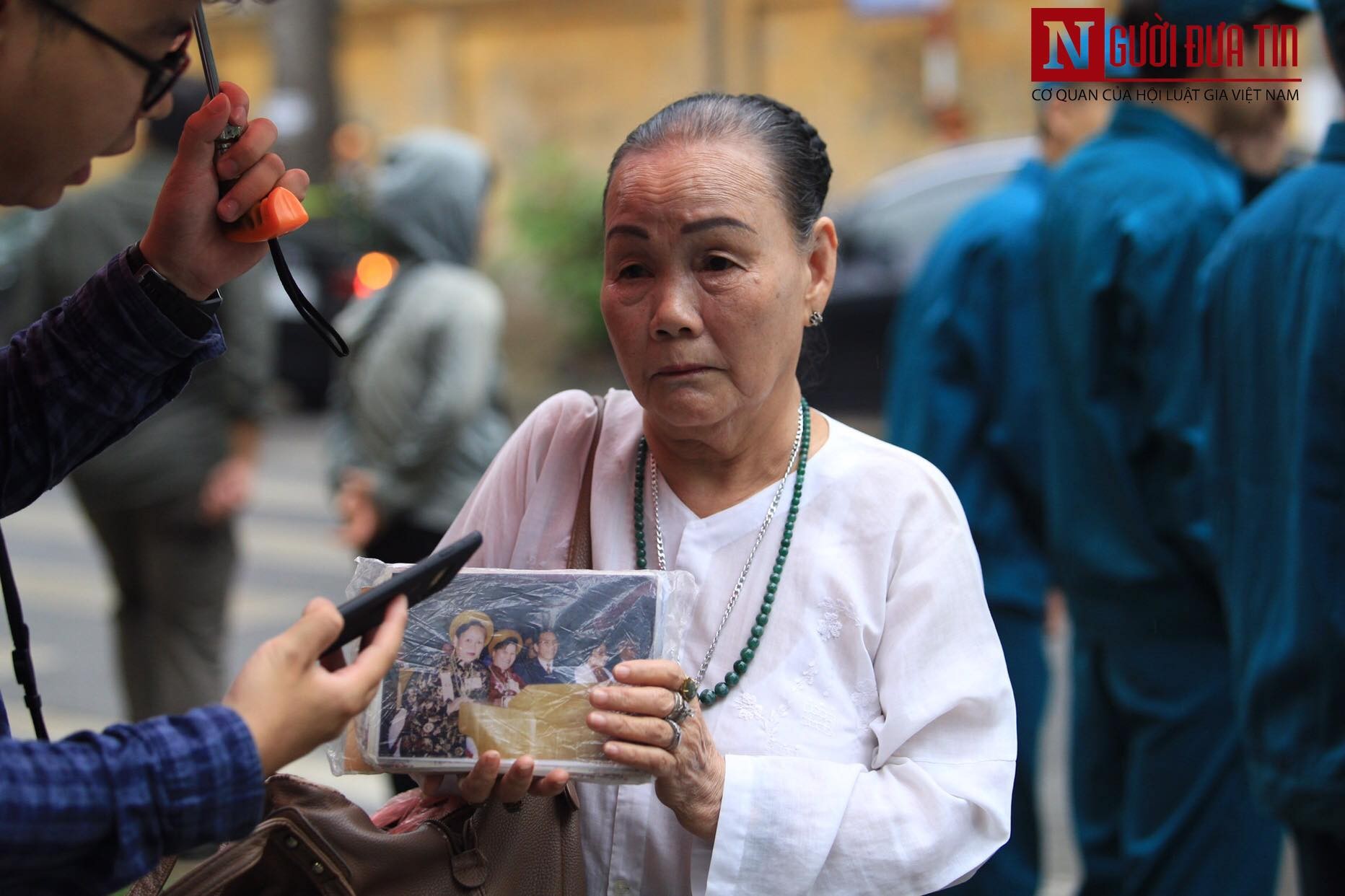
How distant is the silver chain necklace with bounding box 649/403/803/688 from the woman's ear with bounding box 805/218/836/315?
15 centimetres

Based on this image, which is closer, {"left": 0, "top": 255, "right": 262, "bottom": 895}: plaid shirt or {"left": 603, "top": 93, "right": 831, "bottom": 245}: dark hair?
{"left": 0, "top": 255, "right": 262, "bottom": 895}: plaid shirt

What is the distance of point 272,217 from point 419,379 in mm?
2868

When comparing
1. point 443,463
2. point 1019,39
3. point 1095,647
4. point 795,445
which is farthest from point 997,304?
point 1019,39

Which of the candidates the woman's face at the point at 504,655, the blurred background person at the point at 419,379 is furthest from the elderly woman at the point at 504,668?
the blurred background person at the point at 419,379

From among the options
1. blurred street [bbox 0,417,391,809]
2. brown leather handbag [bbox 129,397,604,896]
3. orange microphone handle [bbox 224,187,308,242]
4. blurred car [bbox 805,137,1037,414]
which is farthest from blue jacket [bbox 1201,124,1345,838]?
blurred car [bbox 805,137,1037,414]

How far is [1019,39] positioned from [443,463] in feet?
40.7

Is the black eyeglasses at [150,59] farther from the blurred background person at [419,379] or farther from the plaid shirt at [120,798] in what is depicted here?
the blurred background person at [419,379]

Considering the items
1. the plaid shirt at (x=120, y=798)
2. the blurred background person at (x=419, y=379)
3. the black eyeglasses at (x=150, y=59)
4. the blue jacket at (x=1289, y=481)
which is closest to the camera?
the plaid shirt at (x=120, y=798)

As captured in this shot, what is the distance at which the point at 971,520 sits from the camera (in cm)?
410

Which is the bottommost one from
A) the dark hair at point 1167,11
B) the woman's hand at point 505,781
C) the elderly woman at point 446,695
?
the woman's hand at point 505,781

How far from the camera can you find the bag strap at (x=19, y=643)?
166 centimetres

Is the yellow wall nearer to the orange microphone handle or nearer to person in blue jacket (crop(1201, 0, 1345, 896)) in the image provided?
person in blue jacket (crop(1201, 0, 1345, 896))

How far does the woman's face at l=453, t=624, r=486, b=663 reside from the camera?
1671 millimetres

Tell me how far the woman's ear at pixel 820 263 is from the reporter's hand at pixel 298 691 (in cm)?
89
